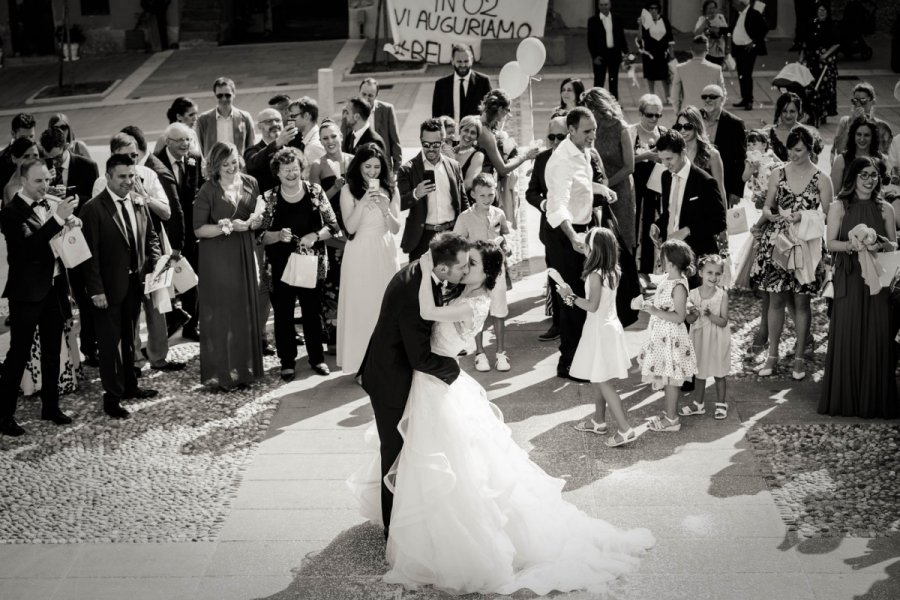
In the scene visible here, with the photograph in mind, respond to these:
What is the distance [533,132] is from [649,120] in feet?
24.5

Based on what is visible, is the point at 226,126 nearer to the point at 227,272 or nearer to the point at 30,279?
the point at 227,272

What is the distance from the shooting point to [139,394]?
887 centimetres

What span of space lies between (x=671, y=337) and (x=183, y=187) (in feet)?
14.8

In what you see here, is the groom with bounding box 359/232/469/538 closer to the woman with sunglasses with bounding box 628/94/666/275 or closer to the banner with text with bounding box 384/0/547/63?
the woman with sunglasses with bounding box 628/94/666/275

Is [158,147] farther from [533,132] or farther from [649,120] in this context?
[533,132]

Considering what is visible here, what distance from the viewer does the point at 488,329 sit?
10258 mm

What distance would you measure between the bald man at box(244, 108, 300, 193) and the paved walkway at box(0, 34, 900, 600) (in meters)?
1.97

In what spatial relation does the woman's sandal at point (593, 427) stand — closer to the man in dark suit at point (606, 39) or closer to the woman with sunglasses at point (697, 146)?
the woman with sunglasses at point (697, 146)

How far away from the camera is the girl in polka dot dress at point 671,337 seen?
7875 mm

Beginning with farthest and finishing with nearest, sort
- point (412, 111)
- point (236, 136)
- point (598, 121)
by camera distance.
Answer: point (412, 111), point (236, 136), point (598, 121)

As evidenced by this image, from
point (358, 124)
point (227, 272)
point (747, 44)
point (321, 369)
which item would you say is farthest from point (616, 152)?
point (747, 44)

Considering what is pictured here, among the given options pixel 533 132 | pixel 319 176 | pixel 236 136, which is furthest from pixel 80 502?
pixel 533 132

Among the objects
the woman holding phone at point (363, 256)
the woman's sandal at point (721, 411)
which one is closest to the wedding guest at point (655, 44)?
the woman holding phone at point (363, 256)

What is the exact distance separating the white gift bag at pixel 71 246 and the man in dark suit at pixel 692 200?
4.28 meters
